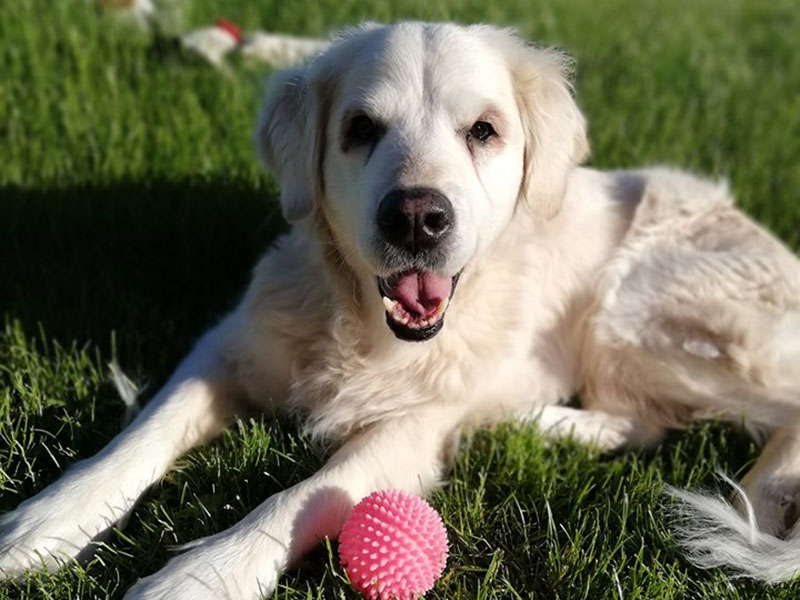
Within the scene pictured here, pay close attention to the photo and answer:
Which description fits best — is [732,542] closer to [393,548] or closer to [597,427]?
[597,427]

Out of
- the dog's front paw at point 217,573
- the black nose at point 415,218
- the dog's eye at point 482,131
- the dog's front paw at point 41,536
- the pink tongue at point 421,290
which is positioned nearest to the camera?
the dog's front paw at point 217,573

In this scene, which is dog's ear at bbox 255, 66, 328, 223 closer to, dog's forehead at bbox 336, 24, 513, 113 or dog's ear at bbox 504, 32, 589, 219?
dog's forehead at bbox 336, 24, 513, 113

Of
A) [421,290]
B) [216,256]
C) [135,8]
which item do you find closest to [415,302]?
[421,290]

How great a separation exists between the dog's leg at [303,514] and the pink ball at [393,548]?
0.16 metres

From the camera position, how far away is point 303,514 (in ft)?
8.14

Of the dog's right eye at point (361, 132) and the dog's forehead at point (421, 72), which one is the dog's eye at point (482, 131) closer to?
the dog's forehead at point (421, 72)

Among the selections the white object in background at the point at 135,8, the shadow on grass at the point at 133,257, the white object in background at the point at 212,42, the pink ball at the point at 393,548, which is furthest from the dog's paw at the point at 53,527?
the white object in background at the point at 135,8

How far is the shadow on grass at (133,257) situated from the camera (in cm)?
352

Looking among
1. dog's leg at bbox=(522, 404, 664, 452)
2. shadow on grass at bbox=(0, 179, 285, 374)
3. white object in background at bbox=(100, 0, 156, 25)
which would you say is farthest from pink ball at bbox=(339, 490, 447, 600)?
white object in background at bbox=(100, 0, 156, 25)

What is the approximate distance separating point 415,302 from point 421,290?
0.13 ft

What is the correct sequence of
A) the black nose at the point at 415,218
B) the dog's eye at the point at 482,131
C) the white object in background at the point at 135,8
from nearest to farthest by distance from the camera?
the black nose at the point at 415,218
the dog's eye at the point at 482,131
the white object in background at the point at 135,8

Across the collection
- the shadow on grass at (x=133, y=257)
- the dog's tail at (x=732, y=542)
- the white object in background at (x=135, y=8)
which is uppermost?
the white object in background at (x=135, y=8)

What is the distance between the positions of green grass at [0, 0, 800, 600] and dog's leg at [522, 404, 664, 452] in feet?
0.28

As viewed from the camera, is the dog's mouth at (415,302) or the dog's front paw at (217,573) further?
the dog's mouth at (415,302)
